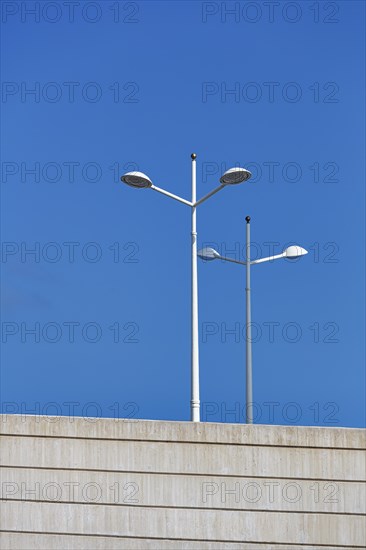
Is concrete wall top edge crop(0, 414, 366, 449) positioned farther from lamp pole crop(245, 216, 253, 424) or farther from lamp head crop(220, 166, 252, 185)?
lamp head crop(220, 166, 252, 185)

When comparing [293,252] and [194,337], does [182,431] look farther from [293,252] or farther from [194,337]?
[293,252]

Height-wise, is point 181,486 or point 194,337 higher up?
point 194,337

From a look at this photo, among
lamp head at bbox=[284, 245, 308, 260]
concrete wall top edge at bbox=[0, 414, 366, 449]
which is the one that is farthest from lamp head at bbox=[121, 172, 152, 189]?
lamp head at bbox=[284, 245, 308, 260]

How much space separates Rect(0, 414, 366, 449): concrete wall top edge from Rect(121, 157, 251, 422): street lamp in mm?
907

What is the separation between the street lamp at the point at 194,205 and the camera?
43.2ft

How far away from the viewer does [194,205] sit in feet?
48.3

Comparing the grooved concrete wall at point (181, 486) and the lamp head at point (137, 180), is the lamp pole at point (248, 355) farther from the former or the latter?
the lamp head at point (137, 180)

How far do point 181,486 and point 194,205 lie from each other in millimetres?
4869

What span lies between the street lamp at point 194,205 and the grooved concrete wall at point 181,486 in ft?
3.75

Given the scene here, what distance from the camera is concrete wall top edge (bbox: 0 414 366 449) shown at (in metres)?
12.0

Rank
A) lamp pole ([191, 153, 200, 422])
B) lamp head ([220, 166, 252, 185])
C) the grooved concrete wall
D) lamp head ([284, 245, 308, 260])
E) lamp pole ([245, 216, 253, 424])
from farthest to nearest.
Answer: lamp head ([284, 245, 308, 260]), lamp pole ([245, 216, 253, 424]), lamp head ([220, 166, 252, 185]), lamp pole ([191, 153, 200, 422]), the grooved concrete wall

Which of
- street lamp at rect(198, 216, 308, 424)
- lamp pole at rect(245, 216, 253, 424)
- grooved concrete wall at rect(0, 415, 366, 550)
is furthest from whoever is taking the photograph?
street lamp at rect(198, 216, 308, 424)

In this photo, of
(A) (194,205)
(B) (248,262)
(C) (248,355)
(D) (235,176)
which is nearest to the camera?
(D) (235,176)

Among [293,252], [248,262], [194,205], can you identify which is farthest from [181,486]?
[293,252]
